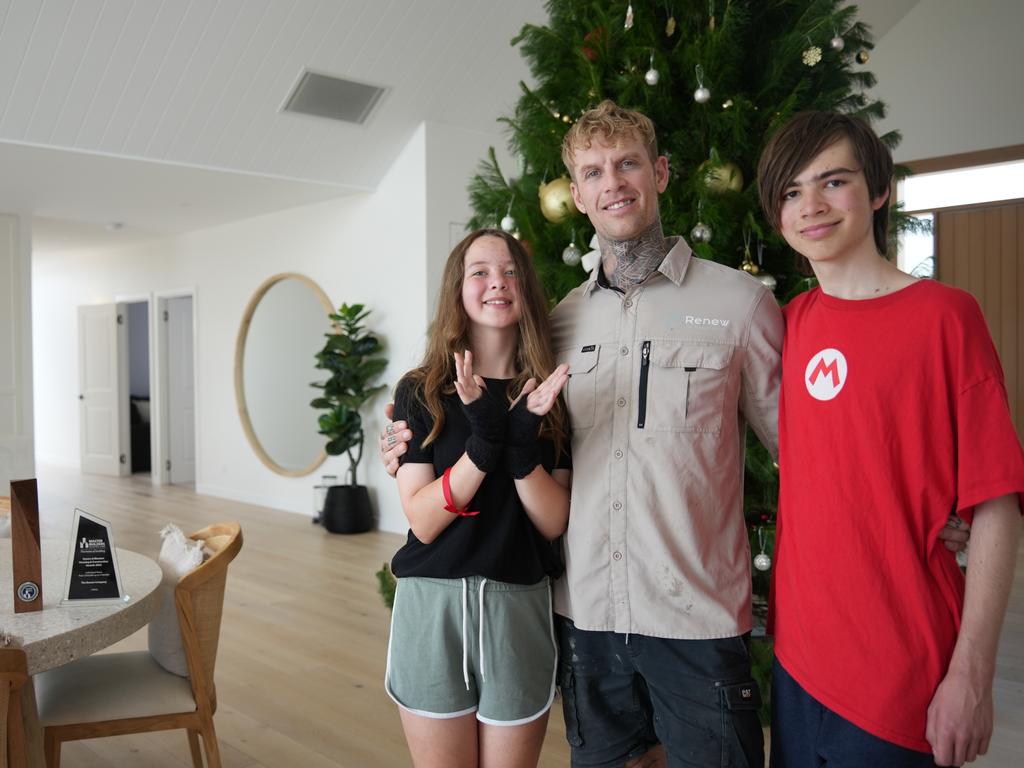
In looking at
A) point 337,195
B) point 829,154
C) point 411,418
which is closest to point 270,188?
point 337,195

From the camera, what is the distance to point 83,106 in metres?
4.98

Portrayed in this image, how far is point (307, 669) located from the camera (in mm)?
3617

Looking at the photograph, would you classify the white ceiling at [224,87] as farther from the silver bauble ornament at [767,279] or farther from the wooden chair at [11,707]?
the wooden chair at [11,707]

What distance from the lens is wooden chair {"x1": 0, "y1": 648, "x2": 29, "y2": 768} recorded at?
1434 mm

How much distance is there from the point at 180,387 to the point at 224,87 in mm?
4769

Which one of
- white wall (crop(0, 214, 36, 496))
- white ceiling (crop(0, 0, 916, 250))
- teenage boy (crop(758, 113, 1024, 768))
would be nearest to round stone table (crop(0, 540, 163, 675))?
teenage boy (crop(758, 113, 1024, 768))

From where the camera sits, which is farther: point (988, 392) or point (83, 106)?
point (83, 106)

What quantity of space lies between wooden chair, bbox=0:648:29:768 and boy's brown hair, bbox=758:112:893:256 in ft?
4.92

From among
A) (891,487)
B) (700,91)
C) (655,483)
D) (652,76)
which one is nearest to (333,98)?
(652,76)

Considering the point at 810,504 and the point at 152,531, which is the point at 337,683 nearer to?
the point at 810,504

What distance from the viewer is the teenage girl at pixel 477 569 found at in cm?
154

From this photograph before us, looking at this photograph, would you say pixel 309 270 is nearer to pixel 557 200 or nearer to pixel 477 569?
pixel 557 200

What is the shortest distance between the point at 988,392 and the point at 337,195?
6094 millimetres

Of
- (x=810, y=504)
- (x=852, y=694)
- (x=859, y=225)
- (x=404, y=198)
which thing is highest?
(x=404, y=198)
